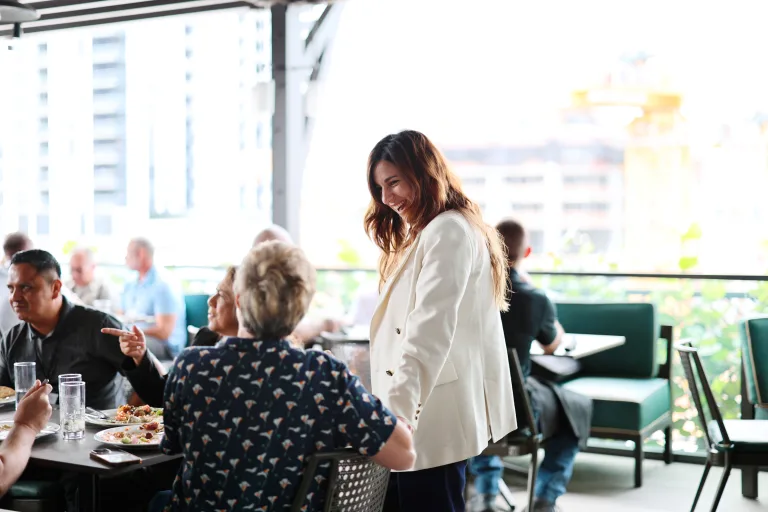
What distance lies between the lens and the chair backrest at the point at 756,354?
417cm

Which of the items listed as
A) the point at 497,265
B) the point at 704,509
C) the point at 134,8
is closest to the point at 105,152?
the point at 134,8

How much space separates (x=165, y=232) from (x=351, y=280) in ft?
13.0

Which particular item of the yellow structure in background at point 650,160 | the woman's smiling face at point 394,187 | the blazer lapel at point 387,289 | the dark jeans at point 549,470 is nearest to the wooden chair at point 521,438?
the dark jeans at point 549,470

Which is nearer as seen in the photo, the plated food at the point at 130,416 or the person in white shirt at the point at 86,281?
the plated food at the point at 130,416

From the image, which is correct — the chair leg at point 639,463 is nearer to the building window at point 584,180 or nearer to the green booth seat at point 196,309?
the green booth seat at point 196,309

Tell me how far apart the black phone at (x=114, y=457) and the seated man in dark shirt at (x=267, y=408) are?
0.40m

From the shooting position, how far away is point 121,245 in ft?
30.8

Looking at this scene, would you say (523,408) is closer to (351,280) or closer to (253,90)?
(351,280)

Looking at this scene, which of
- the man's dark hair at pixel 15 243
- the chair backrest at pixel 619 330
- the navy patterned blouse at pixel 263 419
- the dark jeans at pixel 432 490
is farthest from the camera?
the man's dark hair at pixel 15 243

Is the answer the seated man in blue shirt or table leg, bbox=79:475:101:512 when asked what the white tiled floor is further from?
table leg, bbox=79:475:101:512

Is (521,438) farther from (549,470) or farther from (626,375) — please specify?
(626,375)

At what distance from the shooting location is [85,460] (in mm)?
2232

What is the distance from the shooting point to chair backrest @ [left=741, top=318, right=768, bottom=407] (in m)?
4.17

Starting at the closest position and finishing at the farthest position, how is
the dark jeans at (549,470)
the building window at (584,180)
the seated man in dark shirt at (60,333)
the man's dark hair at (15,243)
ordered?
the seated man in dark shirt at (60,333), the dark jeans at (549,470), the man's dark hair at (15,243), the building window at (584,180)
